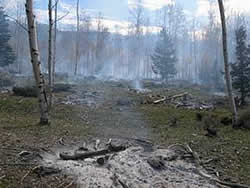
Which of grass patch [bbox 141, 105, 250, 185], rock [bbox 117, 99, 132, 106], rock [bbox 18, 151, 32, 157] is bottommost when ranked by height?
grass patch [bbox 141, 105, 250, 185]

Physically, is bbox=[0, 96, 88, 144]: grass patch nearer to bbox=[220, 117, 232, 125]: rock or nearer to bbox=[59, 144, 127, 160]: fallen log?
bbox=[59, 144, 127, 160]: fallen log

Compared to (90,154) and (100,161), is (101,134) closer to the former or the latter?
(90,154)

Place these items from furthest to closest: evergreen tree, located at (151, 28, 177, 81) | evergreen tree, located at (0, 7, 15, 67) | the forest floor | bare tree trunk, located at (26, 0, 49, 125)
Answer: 1. evergreen tree, located at (151, 28, 177, 81)
2. evergreen tree, located at (0, 7, 15, 67)
3. bare tree trunk, located at (26, 0, 49, 125)
4. the forest floor

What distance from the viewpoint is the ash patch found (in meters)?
5.29

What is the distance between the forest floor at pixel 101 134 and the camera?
221 inches

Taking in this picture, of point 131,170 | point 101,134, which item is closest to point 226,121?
point 101,134

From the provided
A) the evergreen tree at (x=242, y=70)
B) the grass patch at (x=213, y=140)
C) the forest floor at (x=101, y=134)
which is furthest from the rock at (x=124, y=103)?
the evergreen tree at (x=242, y=70)

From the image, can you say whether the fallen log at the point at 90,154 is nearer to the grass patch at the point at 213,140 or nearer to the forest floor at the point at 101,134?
the forest floor at the point at 101,134

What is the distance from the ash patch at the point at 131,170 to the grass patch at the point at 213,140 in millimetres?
837

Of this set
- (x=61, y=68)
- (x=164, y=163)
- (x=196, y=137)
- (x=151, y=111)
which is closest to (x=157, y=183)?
(x=164, y=163)

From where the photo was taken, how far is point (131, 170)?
230 inches

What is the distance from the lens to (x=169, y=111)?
14.6m

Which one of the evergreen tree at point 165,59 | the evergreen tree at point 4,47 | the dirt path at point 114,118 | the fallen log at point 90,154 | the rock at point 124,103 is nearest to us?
the fallen log at point 90,154

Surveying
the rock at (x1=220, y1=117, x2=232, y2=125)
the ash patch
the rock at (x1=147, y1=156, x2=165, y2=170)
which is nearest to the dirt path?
the ash patch
